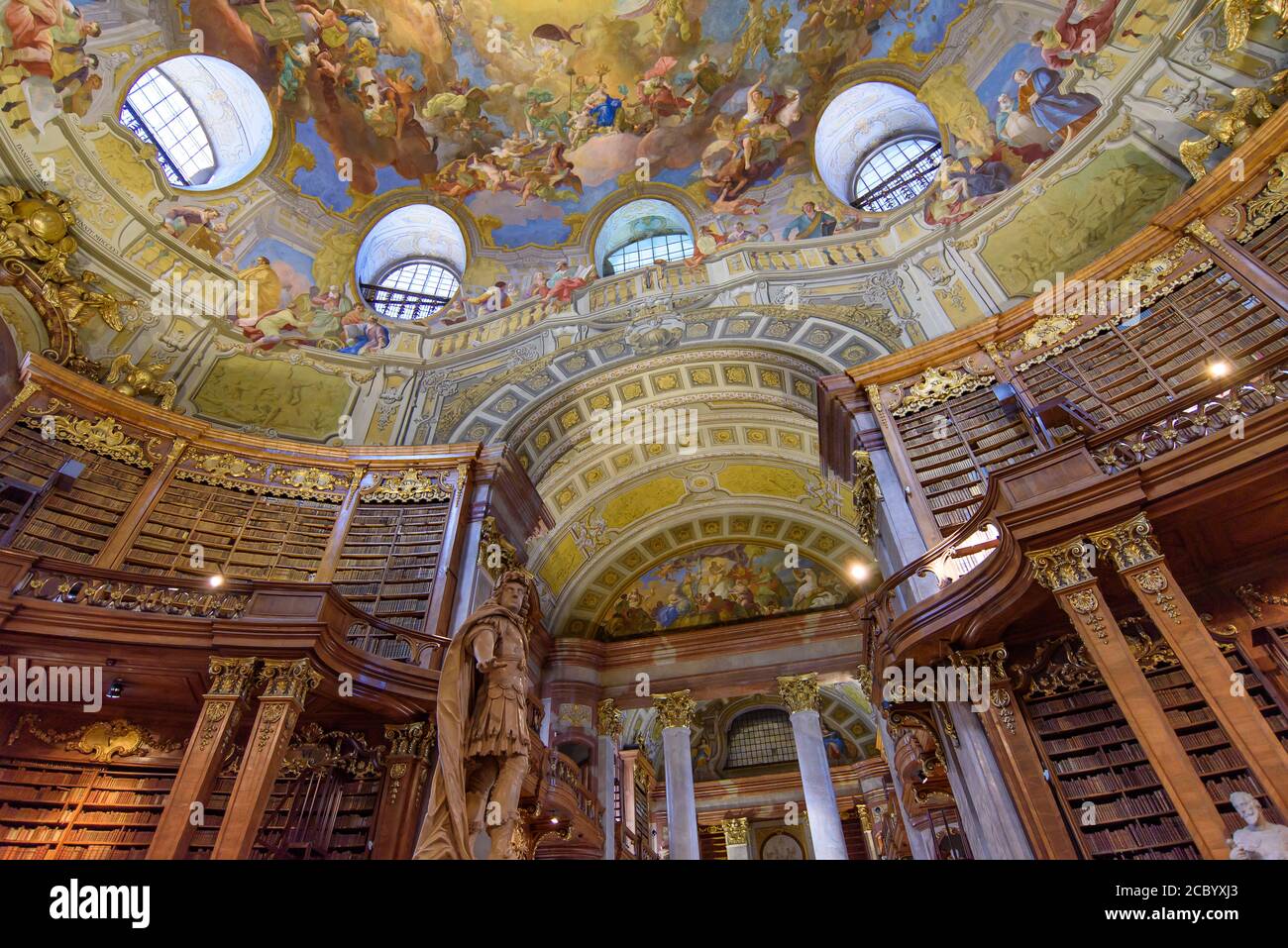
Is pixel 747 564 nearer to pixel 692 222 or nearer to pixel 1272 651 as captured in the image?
pixel 692 222

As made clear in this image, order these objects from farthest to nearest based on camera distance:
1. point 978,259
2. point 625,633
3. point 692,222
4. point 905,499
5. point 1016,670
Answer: point 625,633 < point 692,222 < point 978,259 < point 905,499 < point 1016,670

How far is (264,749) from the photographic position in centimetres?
675

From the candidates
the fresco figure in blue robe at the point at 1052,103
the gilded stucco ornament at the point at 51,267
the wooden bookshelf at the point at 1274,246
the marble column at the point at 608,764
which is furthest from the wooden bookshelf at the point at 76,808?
the fresco figure in blue robe at the point at 1052,103

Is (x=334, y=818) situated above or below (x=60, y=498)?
below

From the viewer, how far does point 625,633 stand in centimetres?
1686

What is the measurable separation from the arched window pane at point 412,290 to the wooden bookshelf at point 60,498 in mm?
6522

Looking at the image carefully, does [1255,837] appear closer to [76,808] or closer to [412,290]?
[76,808]

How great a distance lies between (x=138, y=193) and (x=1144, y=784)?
1624 centimetres

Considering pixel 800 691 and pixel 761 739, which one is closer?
pixel 800 691

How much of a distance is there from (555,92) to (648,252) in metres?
3.88

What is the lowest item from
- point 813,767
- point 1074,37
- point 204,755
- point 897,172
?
point 204,755

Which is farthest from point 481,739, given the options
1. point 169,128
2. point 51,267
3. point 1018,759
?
point 169,128

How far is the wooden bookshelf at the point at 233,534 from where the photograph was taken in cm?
971

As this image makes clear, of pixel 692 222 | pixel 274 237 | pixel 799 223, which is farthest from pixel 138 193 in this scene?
pixel 799 223
